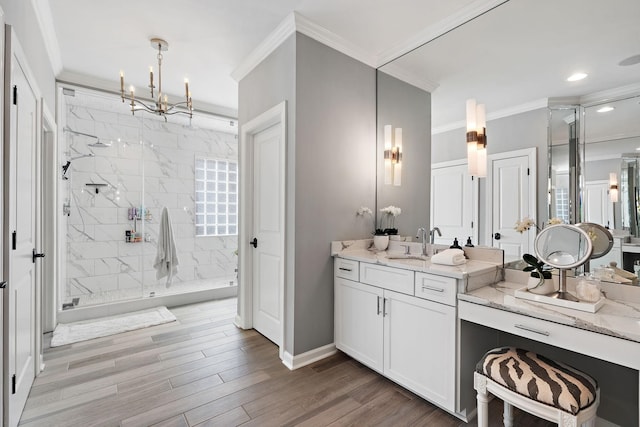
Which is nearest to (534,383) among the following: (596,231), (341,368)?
(596,231)

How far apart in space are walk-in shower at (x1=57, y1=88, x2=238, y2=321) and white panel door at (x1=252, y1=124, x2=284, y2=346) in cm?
156

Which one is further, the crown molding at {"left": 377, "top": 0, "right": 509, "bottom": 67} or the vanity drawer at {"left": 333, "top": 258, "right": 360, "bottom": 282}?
the vanity drawer at {"left": 333, "top": 258, "right": 360, "bottom": 282}

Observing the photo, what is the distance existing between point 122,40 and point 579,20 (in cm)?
351

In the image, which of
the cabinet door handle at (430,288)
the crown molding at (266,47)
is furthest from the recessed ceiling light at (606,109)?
the crown molding at (266,47)

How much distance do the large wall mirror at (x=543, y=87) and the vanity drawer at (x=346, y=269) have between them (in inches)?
30.3

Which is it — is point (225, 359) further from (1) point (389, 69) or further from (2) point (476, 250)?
(1) point (389, 69)

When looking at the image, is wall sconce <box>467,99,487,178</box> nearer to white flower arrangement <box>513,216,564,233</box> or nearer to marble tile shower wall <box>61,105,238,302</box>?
white flower arrangement <box>513,216,564,233</box>

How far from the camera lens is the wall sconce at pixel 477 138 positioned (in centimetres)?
220

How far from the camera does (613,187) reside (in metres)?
1.72

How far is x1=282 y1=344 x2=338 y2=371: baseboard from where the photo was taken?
2.48m

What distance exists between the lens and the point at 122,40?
2.79 meters

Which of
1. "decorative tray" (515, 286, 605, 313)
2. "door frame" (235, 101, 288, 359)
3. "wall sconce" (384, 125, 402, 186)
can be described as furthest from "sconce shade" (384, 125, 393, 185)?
"decorative tray" (515, 286, 605, 313)

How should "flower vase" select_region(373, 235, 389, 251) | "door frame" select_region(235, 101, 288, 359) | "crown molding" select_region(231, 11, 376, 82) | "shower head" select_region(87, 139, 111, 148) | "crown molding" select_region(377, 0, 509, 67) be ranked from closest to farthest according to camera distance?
"crown molding" select_region(377, 0, 509, 67)
"crown molding" select_region(231, 11, 376, 82)
"flower vase" select_region(373, 235, 389, 251)
"door frame" select_region(235, 101, 288, 359)
"shower head" select_region(87, 139, 111, 148)

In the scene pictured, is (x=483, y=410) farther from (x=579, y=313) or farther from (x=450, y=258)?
(x=450, y=258)
